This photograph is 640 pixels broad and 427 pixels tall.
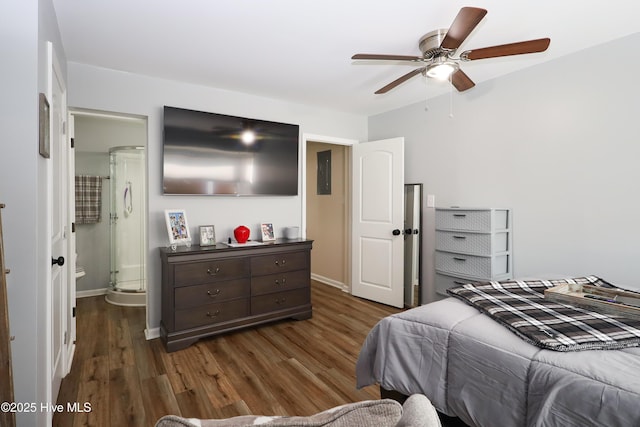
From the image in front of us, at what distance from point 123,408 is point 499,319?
217 centimetres

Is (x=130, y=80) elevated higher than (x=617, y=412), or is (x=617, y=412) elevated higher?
(x=130, y=80)

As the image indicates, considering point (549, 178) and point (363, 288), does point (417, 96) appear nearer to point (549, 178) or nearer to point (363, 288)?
point (549, 178)

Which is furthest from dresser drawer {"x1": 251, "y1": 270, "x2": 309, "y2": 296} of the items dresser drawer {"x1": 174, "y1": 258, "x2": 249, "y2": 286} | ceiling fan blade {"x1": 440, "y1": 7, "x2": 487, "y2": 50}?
ceiling fan blade {"x1": 440, "y1": 7, "x2": 487, "y2": 50}

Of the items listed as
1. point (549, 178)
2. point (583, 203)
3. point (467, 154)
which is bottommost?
point (583, 203)

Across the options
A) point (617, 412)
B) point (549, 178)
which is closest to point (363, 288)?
point (549, 178)

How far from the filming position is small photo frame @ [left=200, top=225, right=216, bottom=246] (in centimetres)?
321

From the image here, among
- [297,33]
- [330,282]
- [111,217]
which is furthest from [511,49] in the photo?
[111,217]

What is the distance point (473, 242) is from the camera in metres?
3.06

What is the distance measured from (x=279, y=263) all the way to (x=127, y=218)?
2.25 metres

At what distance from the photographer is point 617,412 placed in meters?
1.00

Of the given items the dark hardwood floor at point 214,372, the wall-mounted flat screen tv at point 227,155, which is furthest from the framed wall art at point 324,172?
the dark hardwood floor at point 214,372

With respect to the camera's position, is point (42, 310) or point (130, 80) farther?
point (130, 80)

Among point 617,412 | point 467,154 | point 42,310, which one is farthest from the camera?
point 467,154

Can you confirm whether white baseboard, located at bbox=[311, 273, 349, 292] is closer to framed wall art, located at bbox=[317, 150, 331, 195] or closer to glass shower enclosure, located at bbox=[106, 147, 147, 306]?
framed wall art, located at bbox=[317, 150, 331, 195]
